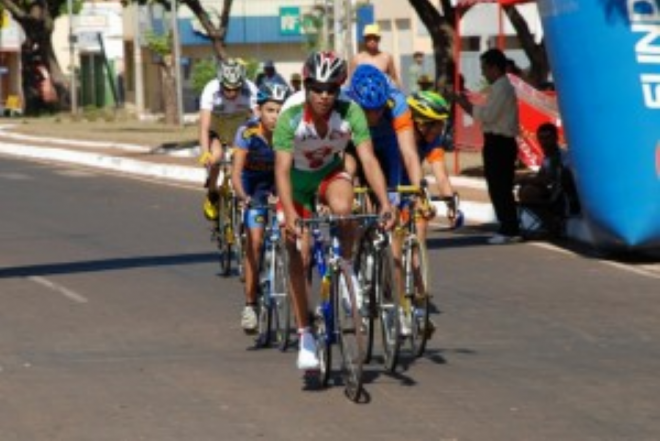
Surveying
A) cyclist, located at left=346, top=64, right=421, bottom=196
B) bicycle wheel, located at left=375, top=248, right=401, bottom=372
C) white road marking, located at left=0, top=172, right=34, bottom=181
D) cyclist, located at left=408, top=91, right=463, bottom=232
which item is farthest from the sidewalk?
bicycle wheel, located at left=375, top=248, right=401, bottom=372

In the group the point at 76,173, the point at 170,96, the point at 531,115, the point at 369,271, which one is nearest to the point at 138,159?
the point at 76,173

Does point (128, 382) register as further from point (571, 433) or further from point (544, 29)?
point (544, 29)

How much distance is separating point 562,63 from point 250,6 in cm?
5101

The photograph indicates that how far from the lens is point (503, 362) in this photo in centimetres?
1112

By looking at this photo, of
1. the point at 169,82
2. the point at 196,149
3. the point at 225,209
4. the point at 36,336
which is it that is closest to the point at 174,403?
the point at 36,336

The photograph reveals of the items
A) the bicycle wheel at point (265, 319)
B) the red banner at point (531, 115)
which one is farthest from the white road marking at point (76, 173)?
the bicycle wheel at point (265, 319)

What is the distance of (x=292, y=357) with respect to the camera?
11.4 meters

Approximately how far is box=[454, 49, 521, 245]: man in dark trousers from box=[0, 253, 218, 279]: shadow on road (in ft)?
9.75

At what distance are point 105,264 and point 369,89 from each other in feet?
20.2

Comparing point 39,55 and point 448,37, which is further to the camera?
point 39,55

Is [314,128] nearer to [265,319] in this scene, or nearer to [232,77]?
[265,319]

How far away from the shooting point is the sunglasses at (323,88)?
997 cm

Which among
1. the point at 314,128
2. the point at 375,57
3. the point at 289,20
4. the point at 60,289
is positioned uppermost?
the point at 314,128

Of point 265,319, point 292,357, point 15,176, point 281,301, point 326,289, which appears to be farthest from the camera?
point 15,176
